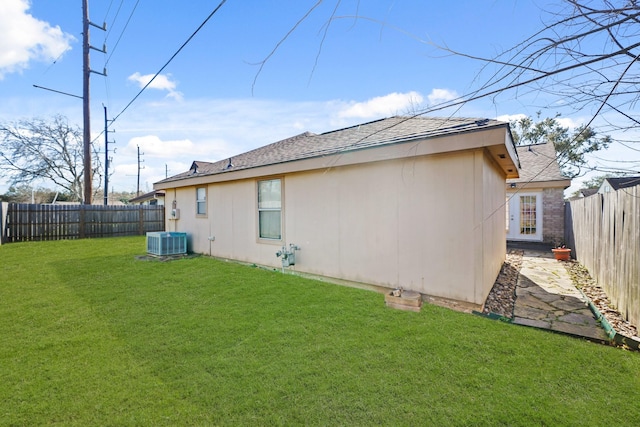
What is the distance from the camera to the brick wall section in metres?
9.80

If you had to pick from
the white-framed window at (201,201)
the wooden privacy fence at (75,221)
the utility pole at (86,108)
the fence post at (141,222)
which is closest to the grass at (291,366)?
the white-framed window at (201,201)

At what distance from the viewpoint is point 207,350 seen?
3.04m

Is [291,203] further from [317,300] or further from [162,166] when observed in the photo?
[162,166]

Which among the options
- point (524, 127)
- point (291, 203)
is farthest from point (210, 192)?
point (524, 127)

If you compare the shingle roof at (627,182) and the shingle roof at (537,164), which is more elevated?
the shingle roof at (537,164)

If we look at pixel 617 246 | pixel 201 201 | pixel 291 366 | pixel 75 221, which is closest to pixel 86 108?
pixel 75 221

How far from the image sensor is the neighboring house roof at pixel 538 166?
9617 millimetres

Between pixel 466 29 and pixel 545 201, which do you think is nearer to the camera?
pixel 466 29

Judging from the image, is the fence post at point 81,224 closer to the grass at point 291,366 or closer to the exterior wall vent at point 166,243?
the exterior wall vent at point 166,243

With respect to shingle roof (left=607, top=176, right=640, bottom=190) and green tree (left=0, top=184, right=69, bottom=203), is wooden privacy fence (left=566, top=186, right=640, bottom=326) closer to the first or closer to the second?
shingle roof (left=607, top=176, right=640, bottom=190)

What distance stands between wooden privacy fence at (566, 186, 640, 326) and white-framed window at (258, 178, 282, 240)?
223 inches

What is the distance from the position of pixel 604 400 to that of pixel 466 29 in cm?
318

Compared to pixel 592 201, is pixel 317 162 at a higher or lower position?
higher

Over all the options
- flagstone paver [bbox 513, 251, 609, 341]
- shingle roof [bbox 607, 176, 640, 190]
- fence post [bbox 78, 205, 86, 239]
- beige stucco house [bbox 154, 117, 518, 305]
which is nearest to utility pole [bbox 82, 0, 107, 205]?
fence post [bbox 78, 205, 86, 239]
